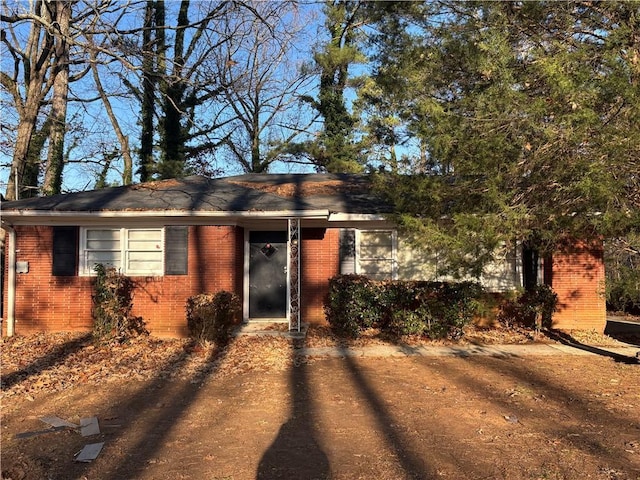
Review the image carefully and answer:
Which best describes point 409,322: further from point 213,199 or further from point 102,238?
point 102,238

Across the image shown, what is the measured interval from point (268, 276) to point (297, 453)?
7.38 meters

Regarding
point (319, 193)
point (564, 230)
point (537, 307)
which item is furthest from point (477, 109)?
point (319, 193)

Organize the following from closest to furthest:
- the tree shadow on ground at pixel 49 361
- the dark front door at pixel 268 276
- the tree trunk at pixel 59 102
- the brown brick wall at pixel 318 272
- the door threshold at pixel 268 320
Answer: the tree shadow on ground at pixel 49 361, the brown brick wall at pixel 318 272, the door threshold at pixel 268 320, the dark front door at pixel 268 276, the tree trunk at pixel 59 102

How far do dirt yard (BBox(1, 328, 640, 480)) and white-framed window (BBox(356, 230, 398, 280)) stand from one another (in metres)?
3.07

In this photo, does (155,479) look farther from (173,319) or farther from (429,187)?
(173,319)

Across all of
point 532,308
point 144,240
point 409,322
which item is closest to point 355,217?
point 409,322

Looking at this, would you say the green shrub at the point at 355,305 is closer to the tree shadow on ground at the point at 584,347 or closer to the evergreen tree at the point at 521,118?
the evergreen tree at the point at 521,118

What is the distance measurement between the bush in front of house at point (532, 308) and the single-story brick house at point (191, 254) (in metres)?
0.43

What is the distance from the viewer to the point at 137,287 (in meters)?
10.2

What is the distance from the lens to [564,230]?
6559mm

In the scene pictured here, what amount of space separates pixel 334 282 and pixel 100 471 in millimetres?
6848

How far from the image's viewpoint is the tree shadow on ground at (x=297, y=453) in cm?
383

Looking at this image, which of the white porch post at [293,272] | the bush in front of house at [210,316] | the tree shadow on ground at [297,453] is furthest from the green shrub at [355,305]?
the tree shadow on ground at [297,453]

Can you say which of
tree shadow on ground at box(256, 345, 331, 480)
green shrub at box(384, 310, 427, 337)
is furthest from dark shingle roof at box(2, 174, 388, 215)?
tree shadow on ground at box(256, 345, 331, 480)
